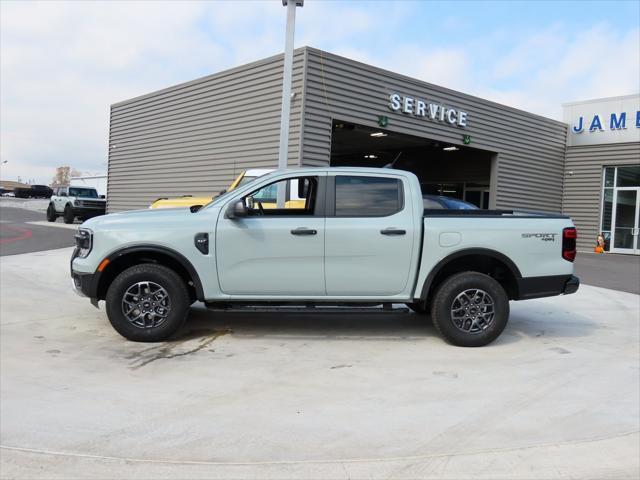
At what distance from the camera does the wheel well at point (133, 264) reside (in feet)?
18.2

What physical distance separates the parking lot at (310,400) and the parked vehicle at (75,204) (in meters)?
17.5

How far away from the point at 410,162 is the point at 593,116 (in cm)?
799

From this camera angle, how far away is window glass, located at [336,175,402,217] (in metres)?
5.65

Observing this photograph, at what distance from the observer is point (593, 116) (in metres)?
20.5

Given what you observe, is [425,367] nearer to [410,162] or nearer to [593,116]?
[593,116]

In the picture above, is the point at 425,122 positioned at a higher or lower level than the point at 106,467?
higher

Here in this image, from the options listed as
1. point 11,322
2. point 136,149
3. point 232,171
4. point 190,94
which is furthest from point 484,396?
point 136,149

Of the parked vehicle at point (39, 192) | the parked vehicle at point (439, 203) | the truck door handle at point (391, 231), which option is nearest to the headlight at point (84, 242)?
the truck door handle at point (391, 231)

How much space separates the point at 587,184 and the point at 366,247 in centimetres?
1833

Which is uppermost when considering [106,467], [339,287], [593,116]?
[593,116]

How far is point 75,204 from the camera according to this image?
74.2 feet

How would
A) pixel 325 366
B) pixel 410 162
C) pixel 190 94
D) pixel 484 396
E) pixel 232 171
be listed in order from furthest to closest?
pixel 410 162 < pixel 190 94 < pixel 232 171 < pixel 325 366 < pixel 484 396

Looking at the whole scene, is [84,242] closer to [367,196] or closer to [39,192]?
[367,196]

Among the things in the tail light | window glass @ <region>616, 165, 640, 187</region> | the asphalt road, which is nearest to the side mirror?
the tail light
